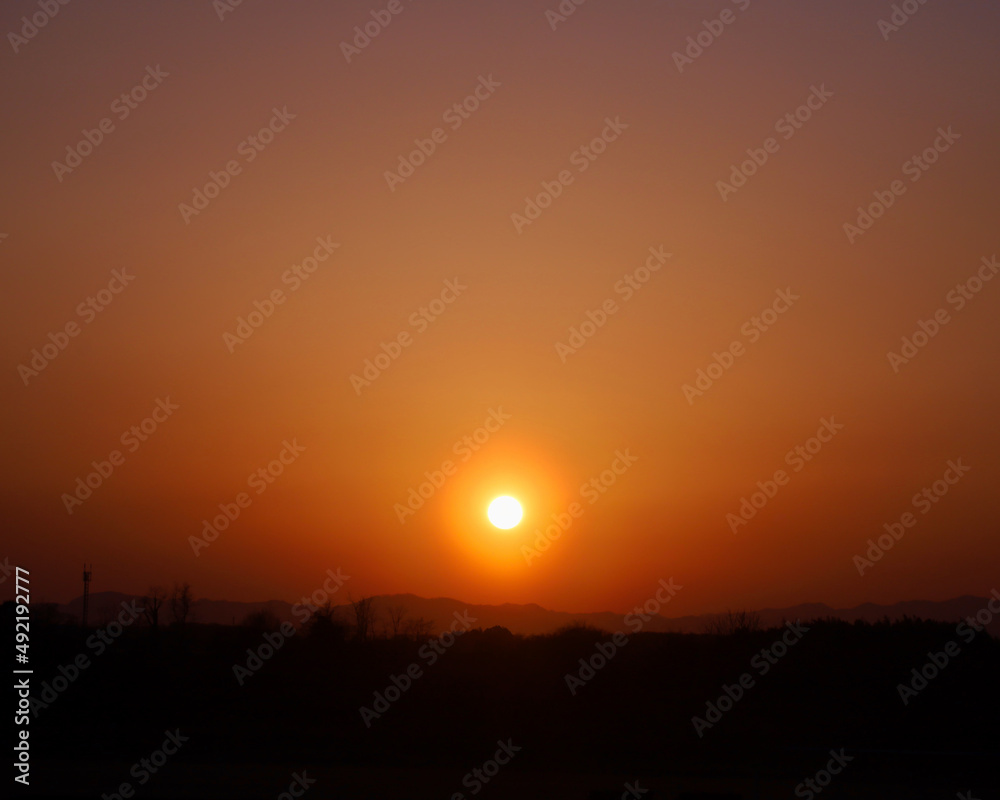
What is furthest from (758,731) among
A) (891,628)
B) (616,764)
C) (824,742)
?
(891,628)

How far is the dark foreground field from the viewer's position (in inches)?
892

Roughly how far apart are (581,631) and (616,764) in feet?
71.4

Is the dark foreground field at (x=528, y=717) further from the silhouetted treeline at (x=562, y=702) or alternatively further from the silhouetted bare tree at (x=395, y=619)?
the silhouetted bare tree at (x=395, y=619)

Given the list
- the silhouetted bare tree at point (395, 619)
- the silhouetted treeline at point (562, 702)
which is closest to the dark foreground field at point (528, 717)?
the silhouetted treeline at point (562, 702)

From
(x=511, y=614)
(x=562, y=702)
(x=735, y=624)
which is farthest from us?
(x=511, y=614)

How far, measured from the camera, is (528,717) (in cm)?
3056

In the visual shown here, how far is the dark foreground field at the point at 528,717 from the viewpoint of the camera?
22656mm

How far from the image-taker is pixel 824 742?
28.8m

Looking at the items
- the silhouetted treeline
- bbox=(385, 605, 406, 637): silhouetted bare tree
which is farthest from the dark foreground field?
bbox=(385, 605, 406, 637): silhouetted bare tree

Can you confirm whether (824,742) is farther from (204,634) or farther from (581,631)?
(204,634)

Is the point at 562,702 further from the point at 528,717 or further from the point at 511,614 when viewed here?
the point at 511,614

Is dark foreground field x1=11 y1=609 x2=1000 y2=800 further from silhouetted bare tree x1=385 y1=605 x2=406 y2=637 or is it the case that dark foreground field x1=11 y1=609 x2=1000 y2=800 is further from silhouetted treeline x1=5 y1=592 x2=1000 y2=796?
silhouetted bare tree x1=385 y1=605 x2=406 y2=637

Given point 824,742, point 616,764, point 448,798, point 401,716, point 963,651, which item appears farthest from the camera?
point 963,651

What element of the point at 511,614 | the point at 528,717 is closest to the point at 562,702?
the point at 528,717
